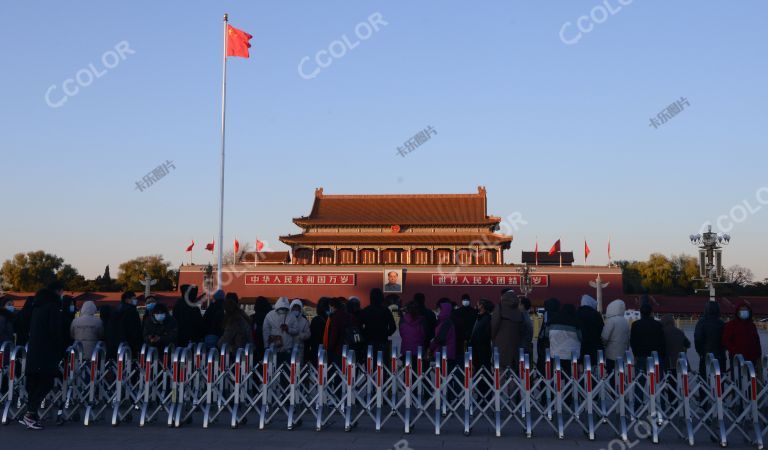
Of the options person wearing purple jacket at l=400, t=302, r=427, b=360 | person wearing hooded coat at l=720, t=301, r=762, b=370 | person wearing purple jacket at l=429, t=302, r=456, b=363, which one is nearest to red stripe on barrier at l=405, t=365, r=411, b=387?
person wearing purple jacket at l=429, t=302, r=456, b=363

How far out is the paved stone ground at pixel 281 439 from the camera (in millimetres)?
6445

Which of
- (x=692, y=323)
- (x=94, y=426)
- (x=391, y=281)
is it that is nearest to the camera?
(x=94, y=426)

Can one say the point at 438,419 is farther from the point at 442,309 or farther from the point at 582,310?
the point at 582,310

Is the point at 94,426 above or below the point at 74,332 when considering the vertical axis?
below

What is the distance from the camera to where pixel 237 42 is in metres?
20.5

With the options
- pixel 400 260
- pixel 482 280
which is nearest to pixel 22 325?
pixel 482 280

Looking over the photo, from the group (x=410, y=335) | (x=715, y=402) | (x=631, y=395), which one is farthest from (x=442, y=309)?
(x=715, y=402)

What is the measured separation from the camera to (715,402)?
22.8 ft

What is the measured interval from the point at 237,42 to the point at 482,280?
2588cm

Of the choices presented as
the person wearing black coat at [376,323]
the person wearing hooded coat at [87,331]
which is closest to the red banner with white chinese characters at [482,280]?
the person wearing black coat at [376,323]

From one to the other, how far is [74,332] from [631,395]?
6078 mm

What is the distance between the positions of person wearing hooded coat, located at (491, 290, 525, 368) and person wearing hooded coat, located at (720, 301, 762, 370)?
2273 mm

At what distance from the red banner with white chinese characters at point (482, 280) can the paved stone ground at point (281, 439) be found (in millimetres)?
35601

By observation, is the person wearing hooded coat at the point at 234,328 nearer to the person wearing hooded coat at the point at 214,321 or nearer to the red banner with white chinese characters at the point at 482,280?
the person wearing hooded coat at the point at 214,321
